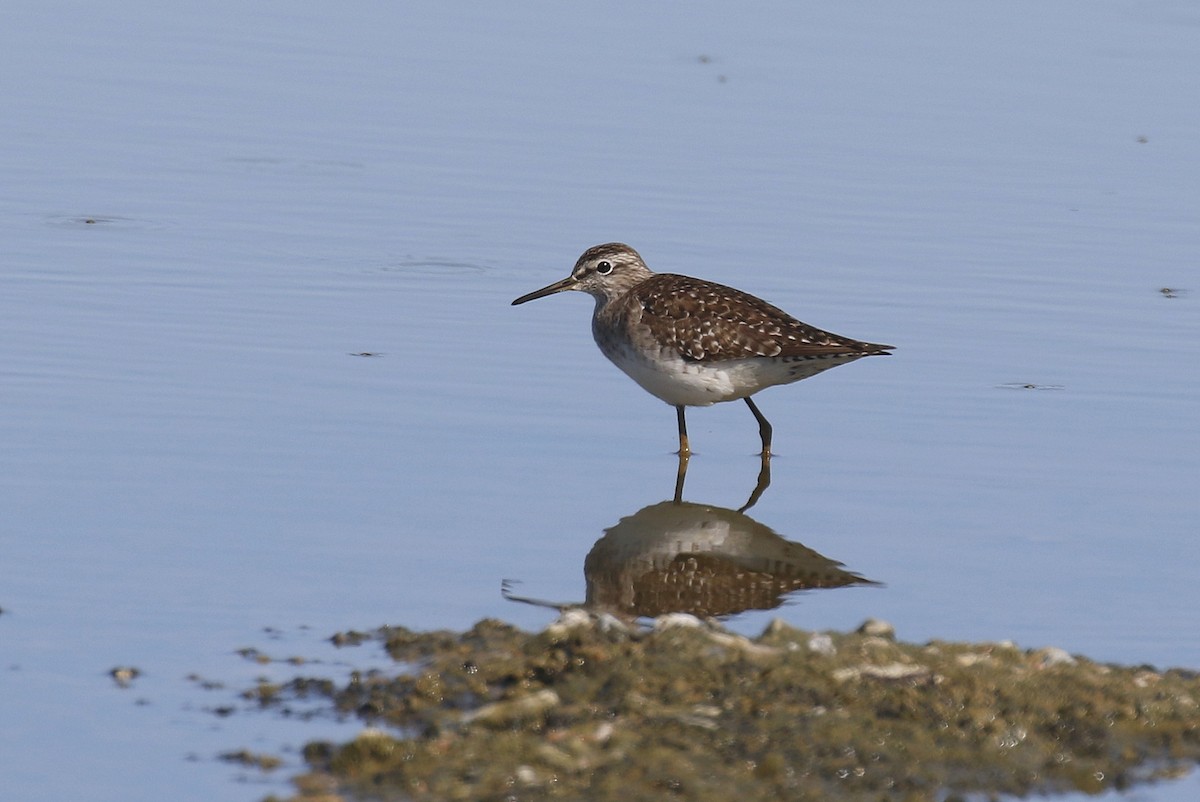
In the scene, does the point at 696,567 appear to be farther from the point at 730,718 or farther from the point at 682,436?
the point at 730,718

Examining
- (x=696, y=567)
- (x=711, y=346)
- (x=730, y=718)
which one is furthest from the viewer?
(x=711, y=346)

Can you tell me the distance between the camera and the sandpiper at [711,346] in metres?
11.4

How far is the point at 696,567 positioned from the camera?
933 centimetres

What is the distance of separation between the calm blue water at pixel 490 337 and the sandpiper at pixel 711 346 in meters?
0.37

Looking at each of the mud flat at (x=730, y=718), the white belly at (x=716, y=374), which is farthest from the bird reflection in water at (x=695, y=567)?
the white belly at (x=716, y=374)

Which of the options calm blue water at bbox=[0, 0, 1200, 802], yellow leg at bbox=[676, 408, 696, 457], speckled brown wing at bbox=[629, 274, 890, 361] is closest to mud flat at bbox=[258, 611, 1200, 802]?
calm blue water at bbox=[0, 0, 1200, 802]

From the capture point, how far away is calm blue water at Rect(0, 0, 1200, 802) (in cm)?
843

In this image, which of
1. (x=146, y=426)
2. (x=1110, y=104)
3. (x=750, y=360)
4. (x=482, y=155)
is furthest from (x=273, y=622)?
(x=1110, y=104)

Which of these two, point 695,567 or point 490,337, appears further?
point 490,337

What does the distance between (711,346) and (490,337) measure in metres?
2.17

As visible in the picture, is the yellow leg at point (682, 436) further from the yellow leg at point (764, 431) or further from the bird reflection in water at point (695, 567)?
the bird reflection in water at point (695, 567)

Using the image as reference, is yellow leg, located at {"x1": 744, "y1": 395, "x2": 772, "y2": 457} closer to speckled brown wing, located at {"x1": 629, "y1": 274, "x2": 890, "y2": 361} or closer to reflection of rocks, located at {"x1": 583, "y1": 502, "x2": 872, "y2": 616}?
speckled brown wing, located at {"x1": 629, "y1": 274, "x2": 890, "y2": 361}

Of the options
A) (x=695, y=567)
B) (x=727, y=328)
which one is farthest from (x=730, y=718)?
(x=727, y=328)

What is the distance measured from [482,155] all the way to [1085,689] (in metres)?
11.1
